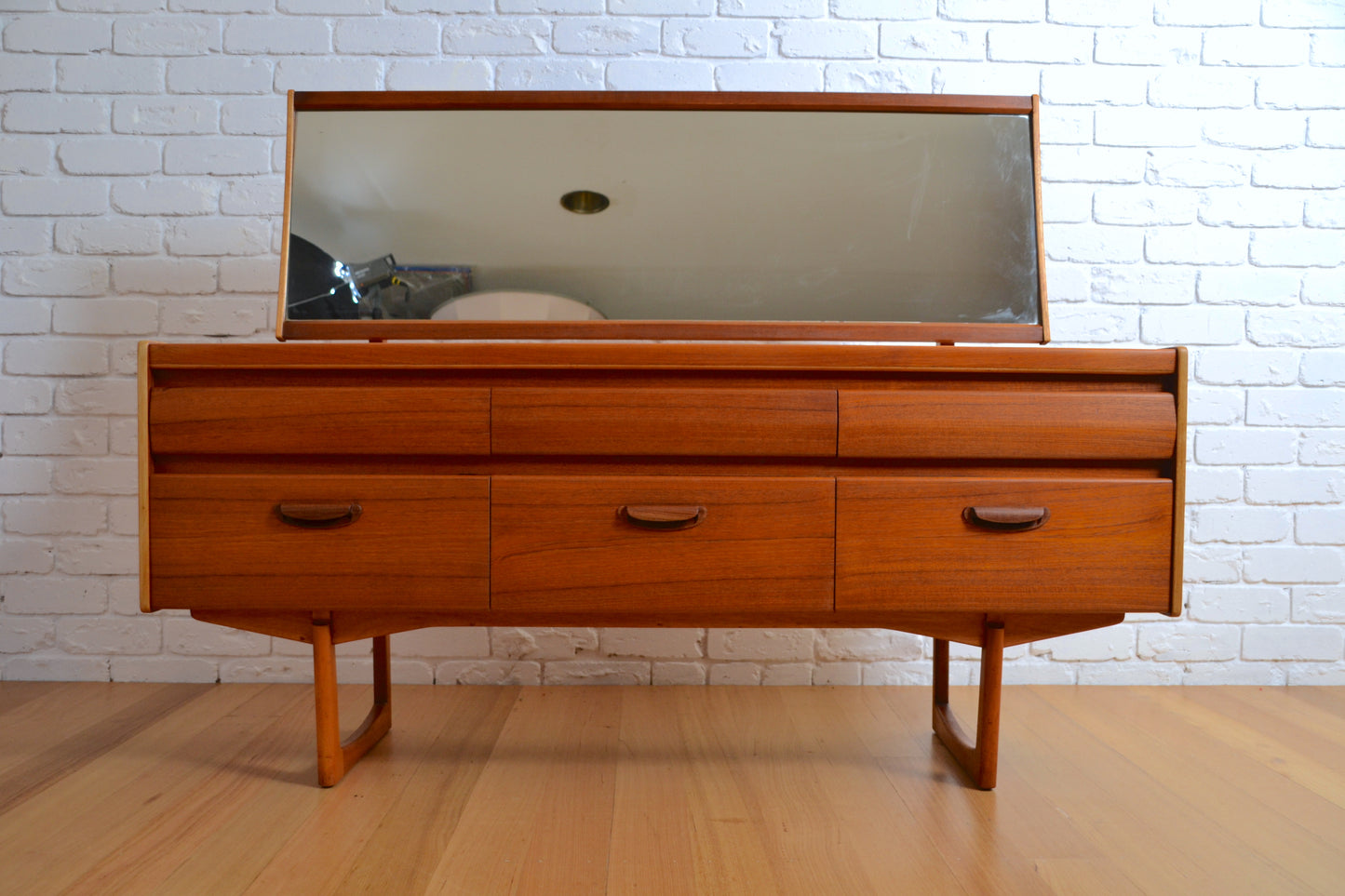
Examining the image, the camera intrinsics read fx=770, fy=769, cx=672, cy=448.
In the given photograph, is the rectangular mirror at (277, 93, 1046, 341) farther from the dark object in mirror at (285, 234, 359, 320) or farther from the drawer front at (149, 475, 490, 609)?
the drawer front at (149, 475, 490, 609)

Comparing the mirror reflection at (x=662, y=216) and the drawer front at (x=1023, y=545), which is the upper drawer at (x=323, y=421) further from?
the drawer front at (x=1023, y=545)

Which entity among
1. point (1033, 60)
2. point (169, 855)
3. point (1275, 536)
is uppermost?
point (1033, 60)

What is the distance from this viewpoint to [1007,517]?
1.13 m

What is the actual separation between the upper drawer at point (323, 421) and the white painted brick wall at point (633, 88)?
604mm

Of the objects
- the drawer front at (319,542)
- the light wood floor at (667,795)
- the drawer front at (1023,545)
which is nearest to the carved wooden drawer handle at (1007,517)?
the drawer front at (1023,545)

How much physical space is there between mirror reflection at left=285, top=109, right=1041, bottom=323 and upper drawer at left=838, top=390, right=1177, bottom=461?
0.85 feet

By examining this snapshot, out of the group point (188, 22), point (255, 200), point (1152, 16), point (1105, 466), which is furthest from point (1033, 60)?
point (188, 22)

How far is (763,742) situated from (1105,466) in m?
0.76

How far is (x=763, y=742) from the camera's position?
4.66 feet

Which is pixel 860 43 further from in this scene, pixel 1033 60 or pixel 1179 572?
pixel 1179 572

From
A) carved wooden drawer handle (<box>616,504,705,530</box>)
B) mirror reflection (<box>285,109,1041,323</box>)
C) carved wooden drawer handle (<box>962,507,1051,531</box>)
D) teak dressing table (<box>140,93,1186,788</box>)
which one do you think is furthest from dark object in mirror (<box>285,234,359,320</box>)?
carved wooden drawer handle (<box>962,507,1051,531</box>)

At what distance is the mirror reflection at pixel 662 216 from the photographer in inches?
53.2

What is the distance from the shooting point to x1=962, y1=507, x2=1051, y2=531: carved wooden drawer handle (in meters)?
1.13

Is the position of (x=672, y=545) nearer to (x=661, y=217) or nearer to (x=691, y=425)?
(x=691, y=425)
